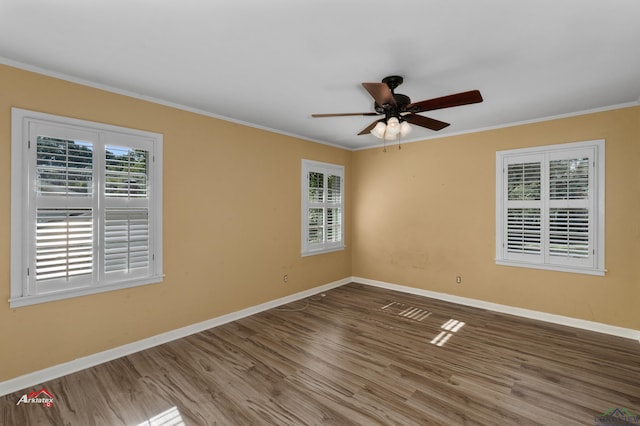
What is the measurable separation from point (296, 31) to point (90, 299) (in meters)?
2.89

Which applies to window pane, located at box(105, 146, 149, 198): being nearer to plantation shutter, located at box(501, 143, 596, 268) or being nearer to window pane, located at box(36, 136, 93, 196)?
window pane, located at box(36, 136, 93, 196)

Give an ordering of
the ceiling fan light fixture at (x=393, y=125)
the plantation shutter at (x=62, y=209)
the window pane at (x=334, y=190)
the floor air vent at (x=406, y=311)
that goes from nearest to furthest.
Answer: the plantation shutter at (x=62, y=209) < the ceiling fan light fixture at (x=393, y=125) < the floor air vent at (x=406, y=311) < the window pane at (x=334, y=190)

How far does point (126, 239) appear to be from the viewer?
2.97 meters

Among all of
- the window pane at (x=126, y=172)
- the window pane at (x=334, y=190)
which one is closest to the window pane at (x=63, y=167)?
the window pane at (x=126, y=172)

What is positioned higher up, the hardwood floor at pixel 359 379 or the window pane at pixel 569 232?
the window pane at pixel 569 232

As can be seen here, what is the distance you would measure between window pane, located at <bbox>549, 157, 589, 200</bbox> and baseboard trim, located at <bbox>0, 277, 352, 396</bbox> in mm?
3975

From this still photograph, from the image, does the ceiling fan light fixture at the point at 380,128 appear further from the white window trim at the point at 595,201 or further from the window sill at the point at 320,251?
the window sill at the point at 320,251

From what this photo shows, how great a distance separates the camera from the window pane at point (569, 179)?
11.8ft

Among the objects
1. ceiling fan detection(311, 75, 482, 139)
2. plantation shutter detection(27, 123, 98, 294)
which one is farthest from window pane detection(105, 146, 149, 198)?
ceiling fan detection(311, 75, 482, 139)

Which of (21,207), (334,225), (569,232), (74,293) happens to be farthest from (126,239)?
(569,232)

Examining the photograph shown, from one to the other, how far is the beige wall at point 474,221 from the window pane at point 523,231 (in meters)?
0.22

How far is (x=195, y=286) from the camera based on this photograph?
139 inches

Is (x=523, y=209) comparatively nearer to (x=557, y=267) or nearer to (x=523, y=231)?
(x=523, y=231)

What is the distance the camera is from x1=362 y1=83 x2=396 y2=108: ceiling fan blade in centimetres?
216
